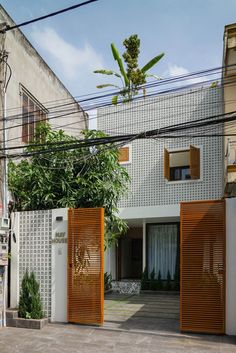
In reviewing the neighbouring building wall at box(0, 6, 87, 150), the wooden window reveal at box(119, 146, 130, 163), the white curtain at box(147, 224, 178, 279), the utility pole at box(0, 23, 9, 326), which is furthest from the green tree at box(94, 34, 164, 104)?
the utility pole at box(0, 23, 9, 326)

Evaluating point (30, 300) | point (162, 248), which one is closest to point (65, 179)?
point (30, 300)

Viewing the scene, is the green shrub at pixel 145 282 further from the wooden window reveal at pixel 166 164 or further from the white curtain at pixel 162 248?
the wooden window reveal at pixel 166 164

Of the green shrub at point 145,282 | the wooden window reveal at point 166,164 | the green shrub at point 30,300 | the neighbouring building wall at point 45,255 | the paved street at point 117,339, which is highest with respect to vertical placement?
the wooden window reveal at point 166,164

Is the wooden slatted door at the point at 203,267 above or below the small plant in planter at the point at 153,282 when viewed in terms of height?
above

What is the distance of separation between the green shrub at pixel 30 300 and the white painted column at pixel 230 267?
3.97 meters

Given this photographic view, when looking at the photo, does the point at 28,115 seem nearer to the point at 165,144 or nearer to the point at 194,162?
the point at 165,144

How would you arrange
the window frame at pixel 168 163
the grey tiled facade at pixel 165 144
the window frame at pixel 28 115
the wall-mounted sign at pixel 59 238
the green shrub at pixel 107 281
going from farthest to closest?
1. the green shrub at pixel 107 281
2. the window frame at pixel 168 163
3. the grey tiled facade at pixel 165 144
4. the window frame at pixel 28 115
5. the wall-mounted sign at pixel 59 238

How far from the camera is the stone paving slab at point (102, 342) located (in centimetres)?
685

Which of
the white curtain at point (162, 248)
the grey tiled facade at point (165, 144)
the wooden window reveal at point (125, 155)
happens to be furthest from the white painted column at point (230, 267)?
the wooden window reveal at point (125, 155)

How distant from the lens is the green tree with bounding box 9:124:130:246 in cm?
969

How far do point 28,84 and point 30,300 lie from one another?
6.09 meters

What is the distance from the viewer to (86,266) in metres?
8.61

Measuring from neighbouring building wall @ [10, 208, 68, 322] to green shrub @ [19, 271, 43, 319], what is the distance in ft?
0.60

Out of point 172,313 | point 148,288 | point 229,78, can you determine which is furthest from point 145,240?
point 229,78
